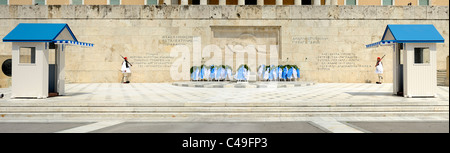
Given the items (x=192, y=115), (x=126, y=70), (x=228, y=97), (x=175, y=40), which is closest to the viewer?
(x=192, y=115)

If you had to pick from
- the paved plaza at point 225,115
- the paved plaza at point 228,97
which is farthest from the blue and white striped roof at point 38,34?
the paved plaza at point 225,115

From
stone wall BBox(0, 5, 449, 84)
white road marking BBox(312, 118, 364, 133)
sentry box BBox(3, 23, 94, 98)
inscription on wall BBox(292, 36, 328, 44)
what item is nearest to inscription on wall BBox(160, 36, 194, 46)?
stone wall BBox(0, 5, 449, 84)

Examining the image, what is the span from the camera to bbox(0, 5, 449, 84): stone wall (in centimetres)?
2311

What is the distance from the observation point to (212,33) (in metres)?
23.6

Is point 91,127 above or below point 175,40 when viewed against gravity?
below

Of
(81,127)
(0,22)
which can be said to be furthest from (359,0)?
(81,127)

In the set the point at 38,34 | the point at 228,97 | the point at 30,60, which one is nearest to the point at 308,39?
the point at 228,97

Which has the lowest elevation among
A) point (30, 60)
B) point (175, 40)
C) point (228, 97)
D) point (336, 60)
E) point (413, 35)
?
point (228, 97)

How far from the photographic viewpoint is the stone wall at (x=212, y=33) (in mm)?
23109

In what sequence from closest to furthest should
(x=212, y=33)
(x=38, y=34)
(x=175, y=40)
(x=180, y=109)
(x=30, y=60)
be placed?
(x=180, y=109)
(x=38, y=34)
(x=30, y=60)
(x=175, y=40)
(x=212, y=33)

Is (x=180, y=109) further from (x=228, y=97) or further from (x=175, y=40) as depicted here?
(x=175, y=40)

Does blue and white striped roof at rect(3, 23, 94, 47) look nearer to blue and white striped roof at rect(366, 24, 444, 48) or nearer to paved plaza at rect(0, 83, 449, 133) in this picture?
paved plaza at rect(0, 83, 449, 133)

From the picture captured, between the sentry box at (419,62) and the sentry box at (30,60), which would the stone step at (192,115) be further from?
the sentry box at (419,62)

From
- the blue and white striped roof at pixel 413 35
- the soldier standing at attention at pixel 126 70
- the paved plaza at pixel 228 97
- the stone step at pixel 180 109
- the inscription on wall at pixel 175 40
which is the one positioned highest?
the inscription on wall at pixel 175 40
